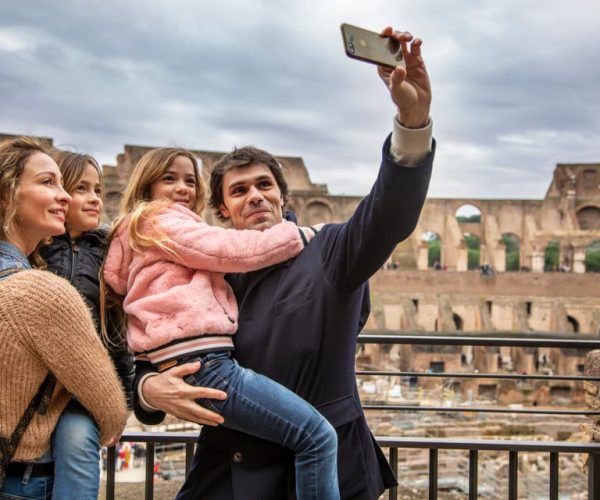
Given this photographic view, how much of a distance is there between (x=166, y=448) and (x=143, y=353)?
12.8 m

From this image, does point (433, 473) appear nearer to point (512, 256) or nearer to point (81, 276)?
point (81, 276)

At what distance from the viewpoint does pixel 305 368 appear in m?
2.07

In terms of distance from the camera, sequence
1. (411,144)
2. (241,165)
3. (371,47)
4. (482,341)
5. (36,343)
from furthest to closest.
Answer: (482,341) → (241,165) → (36,343) → (411,144) → (371,47)

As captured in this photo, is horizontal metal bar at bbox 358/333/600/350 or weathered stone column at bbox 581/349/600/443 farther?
weathered stone column at bbox 581/349/600/443

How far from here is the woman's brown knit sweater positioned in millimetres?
1898

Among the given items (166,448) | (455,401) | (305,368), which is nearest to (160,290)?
(305,368)

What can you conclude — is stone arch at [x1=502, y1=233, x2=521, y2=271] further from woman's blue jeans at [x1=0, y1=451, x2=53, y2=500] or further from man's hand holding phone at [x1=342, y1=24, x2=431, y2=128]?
woman's blue jeans at [x1=0, y1=451, x2=53, y2=500]

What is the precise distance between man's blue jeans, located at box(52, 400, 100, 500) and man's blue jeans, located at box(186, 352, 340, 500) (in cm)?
43

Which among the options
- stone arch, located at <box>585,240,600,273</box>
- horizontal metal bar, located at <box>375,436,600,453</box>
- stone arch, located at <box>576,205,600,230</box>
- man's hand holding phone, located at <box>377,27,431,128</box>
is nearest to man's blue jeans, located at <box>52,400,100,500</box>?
man's hand holding phone, located at <box>377,27,431,128</box>

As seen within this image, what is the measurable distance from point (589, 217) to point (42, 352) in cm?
3592

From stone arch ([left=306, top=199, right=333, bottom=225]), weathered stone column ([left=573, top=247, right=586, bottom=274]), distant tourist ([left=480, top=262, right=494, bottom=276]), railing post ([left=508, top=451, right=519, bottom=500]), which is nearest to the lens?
railing post ([left=508, top=451, right=519, bottom=500])

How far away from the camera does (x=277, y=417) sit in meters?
1.99

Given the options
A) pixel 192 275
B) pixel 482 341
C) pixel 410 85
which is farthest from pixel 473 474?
pixel 410 85

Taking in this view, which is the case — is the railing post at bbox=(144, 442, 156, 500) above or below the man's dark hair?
below
